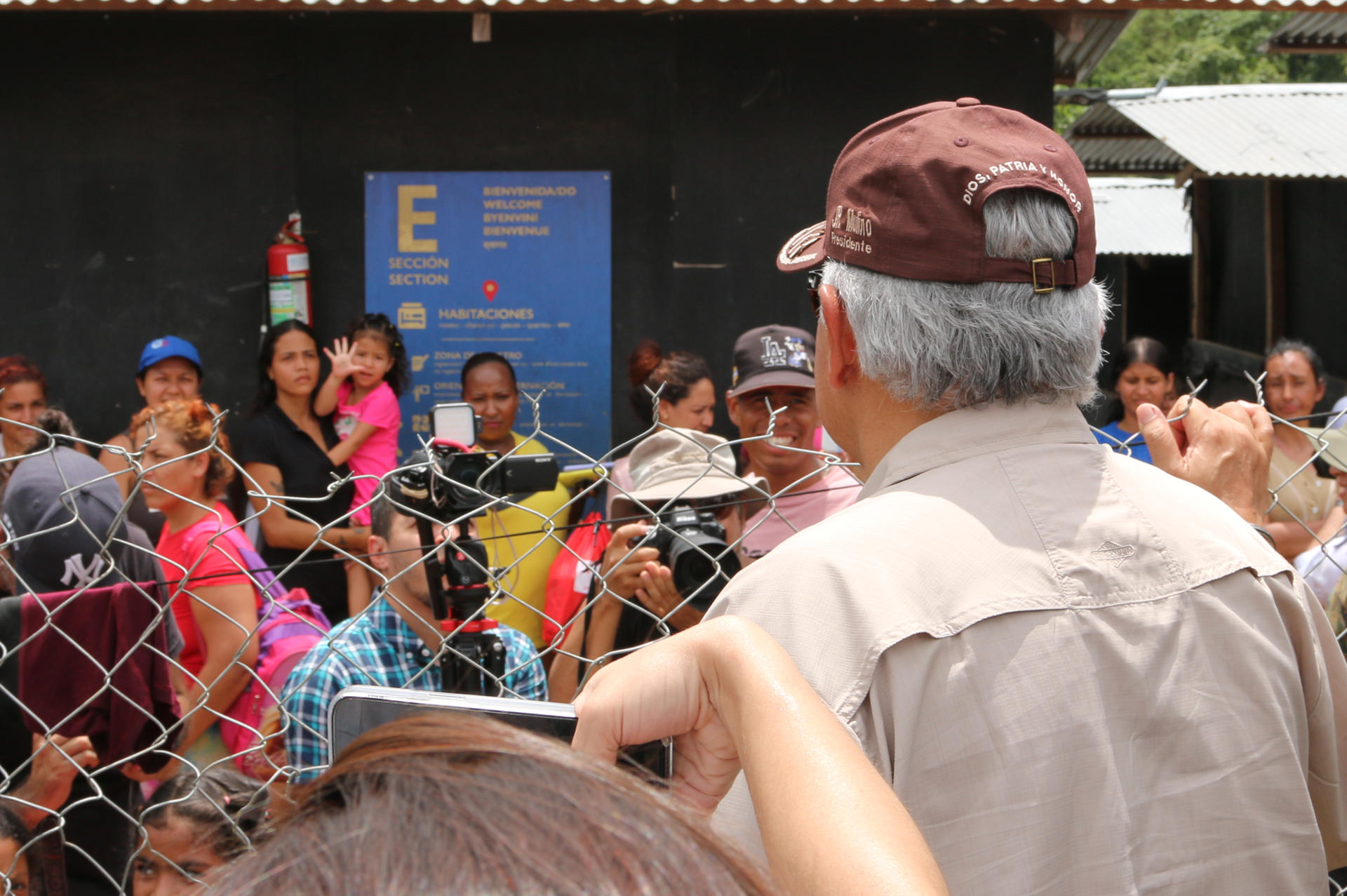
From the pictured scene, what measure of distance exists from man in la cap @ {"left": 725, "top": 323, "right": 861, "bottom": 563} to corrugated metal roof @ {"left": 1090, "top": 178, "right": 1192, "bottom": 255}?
27.0 feet

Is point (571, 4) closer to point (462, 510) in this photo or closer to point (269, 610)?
point (269, 610)

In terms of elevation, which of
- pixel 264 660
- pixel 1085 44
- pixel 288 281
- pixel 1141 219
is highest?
pixel 1085 44

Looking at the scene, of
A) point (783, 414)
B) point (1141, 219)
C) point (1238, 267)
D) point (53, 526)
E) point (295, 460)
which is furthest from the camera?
point (1141, 219)

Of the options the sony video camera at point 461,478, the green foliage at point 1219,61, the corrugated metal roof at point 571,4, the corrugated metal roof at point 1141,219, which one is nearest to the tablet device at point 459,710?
the sony video camera at point 461,478

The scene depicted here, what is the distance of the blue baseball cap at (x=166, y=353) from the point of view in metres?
4.89

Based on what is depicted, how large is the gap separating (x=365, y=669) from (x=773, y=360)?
1.70m

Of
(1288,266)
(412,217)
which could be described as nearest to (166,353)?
(412,217)

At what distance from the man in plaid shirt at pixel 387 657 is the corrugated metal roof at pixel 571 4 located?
9.82 ft

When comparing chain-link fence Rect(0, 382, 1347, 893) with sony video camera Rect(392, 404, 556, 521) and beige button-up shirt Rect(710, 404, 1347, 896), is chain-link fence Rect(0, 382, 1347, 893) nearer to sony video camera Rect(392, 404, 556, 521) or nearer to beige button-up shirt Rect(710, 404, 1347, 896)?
sony video camera Rect(392, 404, 556, 521)

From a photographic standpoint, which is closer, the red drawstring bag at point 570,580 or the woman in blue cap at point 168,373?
the red drawstring bag at point 570,580

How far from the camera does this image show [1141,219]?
12.3 m

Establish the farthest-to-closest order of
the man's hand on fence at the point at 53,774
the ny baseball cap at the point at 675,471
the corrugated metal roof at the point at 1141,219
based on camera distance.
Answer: the corrugated metal roof at the point at 1141,219, the ny baseball cap at the point at 675,471, the man's hand on fence at the point at 53,774

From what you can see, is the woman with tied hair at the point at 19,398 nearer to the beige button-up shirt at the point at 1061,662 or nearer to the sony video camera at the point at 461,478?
the sony video camera at the point at 461,478

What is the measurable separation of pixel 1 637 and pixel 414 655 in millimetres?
964
